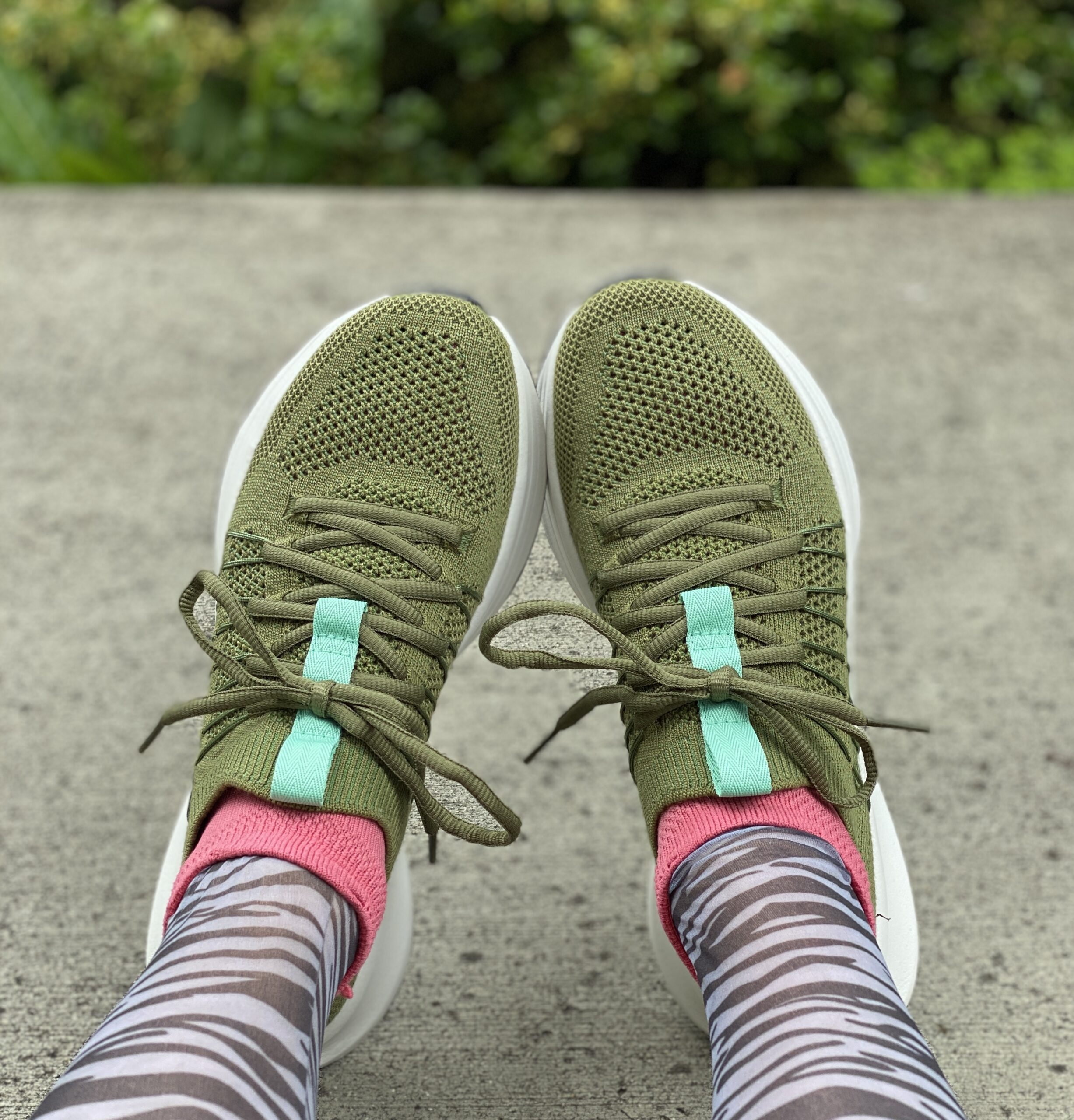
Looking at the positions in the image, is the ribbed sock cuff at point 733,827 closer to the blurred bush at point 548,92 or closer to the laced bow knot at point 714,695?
the laced bow knot at point 714,695

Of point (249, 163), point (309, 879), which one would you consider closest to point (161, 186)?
point (249, 163)

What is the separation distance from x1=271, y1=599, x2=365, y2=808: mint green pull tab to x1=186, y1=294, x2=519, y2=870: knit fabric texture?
0.23 ft

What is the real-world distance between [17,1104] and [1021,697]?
1210mm

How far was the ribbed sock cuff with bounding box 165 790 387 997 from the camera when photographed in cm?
87

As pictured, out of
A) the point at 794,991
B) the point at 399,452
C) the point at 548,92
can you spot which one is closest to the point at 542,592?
the point at 399,452

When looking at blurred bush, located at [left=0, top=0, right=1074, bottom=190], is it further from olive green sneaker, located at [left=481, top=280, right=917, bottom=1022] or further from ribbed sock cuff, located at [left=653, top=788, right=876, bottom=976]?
ribbed sock cuff, located at [left=653, top=788, right=876, bottom=976]

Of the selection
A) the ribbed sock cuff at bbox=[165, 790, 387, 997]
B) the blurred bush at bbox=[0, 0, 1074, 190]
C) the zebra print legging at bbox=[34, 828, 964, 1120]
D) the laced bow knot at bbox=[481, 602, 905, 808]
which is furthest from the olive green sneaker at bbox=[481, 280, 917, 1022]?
the blurred bush at bbox=[0, 0, 1074, 190]

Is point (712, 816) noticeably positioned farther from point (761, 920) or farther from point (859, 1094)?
point (859, 1094)

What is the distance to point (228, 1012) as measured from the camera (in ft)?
2.49

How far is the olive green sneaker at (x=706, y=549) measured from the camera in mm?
964

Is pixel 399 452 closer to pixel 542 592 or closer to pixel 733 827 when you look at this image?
pixel 542 592

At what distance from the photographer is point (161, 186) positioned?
1901 millimetres

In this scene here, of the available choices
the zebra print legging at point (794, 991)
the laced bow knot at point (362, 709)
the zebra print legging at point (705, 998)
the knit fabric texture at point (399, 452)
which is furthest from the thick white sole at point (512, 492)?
the zebra print legging at point (794, 991)

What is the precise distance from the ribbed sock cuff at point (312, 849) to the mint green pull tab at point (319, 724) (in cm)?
2
